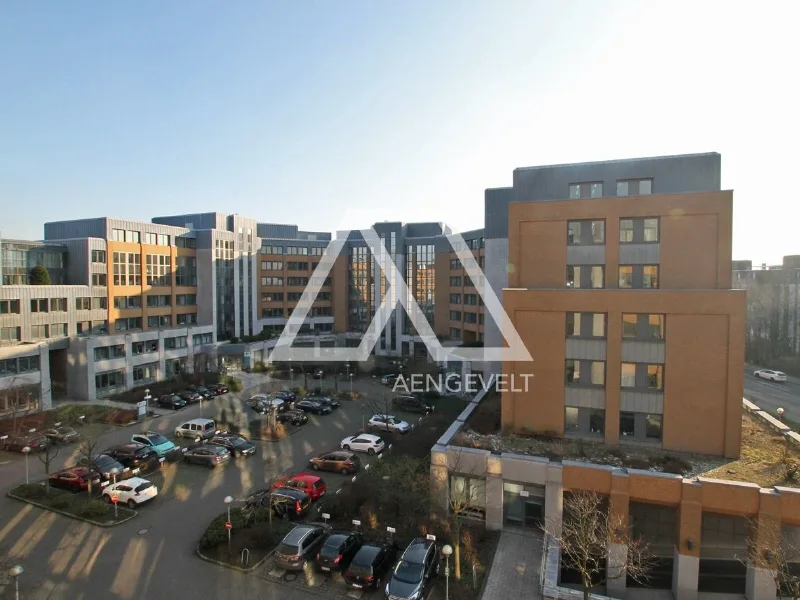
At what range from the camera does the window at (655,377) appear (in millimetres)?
19875

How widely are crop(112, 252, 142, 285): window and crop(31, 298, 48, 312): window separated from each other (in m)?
5.72

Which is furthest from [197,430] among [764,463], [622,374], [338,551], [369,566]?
[764,463]

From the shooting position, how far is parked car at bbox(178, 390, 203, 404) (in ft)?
117

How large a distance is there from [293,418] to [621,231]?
22.4 meters

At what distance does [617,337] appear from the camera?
20016 mm

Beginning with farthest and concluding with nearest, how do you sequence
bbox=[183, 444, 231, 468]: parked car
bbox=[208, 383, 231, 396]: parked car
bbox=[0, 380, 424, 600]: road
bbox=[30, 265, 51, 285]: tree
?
bbox=[208, 383, 231, 396]: parked car
bbox=[30, 265, 51, 285]: tree
bbox=[183, 444, 231, 468]: parked car
bbox=[0, 380, 424, 600]: road

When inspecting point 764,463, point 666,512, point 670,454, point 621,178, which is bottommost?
point 666,512

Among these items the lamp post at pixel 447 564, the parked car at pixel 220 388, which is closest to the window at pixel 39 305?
the parked car at pixel 220 388

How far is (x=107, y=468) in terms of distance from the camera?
21672mm

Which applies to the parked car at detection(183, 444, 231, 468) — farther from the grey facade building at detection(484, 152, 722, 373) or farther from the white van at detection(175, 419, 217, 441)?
the grey facade building at detection(484, 152, 722, 373)

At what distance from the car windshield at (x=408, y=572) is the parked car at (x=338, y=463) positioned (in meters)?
8.71

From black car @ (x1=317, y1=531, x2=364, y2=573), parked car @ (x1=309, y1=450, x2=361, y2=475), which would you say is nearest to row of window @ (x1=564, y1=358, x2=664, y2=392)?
parked car @ (x1=309, y1=450, x2=361, y2=475)

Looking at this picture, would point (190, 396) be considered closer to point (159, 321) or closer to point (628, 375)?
point (159, 321)

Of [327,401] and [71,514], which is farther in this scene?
[327,401]
